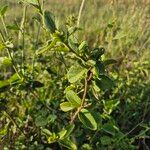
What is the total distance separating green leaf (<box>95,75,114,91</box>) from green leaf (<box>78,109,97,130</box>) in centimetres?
12

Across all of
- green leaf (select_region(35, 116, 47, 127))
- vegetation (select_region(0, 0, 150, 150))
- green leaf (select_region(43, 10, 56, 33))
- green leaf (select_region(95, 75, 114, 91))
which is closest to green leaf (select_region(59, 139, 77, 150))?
vegetation (select_region(0, 0, 150, 150))

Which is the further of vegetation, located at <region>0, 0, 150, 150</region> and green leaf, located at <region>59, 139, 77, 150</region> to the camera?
green leaf, located at <region>59, 139, 77, 150</region>

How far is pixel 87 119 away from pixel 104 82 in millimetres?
154

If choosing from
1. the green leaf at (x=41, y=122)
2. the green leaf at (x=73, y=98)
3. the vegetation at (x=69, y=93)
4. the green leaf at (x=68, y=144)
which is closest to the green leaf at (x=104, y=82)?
the vegetation at (x=69, y=93)

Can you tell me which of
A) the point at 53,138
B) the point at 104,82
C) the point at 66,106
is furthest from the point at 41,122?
the point at 104,82

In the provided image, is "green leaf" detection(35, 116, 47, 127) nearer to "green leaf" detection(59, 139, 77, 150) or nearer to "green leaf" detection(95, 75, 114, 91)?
"green leaf" detection(59, 139, 77, 150)

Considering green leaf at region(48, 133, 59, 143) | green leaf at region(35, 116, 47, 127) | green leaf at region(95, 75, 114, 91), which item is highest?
green leaf at region(95, 75, 114, 91)

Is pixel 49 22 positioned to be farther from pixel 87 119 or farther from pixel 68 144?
pixel 68 144

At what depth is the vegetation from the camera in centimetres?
146

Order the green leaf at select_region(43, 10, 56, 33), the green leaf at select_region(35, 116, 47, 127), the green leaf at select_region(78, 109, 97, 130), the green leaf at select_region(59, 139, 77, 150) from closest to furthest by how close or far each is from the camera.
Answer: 1. the green leaf at select_region(43, 10, 56, 33)
2. the green leaf at select_region(78, 109, 97, 130)
3. the green leaf at select_region(59, 139, 77, 150)
4. the green leaf at select_region(35, 116, 47, 127)

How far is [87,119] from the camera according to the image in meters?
1.59

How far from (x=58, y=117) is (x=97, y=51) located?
0.69m

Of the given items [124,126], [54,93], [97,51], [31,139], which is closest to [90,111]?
[97,51]

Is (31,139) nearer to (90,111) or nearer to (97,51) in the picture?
(90,111)
